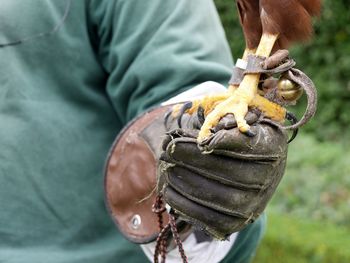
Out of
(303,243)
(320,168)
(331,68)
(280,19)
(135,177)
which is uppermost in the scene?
(280,19)

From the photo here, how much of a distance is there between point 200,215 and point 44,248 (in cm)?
59

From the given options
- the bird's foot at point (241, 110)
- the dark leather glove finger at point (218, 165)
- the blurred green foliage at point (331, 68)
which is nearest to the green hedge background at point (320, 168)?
the blurred green foliage at point (331, 68)

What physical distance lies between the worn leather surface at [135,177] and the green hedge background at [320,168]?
37 centimetres

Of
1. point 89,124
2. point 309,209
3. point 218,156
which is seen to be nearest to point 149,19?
point 89,124

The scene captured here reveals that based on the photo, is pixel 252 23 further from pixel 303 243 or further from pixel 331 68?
pixel 331 68

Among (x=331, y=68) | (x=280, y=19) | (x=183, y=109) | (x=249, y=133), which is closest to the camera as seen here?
(x=249, y=133)

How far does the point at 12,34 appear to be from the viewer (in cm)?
204

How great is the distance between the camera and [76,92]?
212 cm

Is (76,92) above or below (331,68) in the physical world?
above

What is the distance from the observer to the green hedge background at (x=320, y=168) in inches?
175

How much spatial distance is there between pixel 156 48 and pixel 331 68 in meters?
6.17

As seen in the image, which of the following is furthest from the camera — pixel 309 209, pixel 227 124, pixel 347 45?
pixel 347 45

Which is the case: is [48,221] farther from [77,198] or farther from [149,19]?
[149,19]

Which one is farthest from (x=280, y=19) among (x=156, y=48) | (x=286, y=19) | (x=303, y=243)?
(x=303, y=243)
